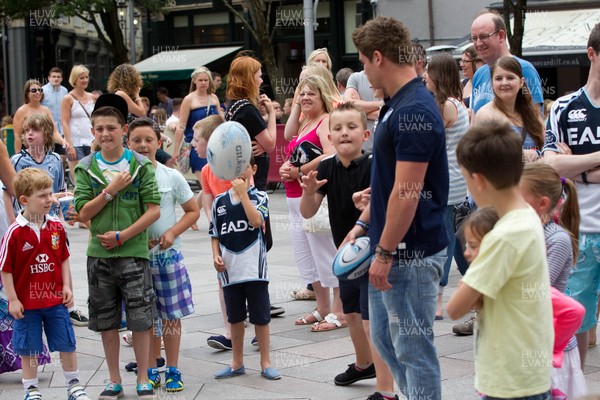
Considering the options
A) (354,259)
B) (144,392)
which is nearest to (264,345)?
(144,392)

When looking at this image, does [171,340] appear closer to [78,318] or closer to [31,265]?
[31,265]

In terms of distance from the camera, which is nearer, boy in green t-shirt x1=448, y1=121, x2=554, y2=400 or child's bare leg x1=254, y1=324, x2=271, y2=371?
boy in green t-shirt x1=448, y1=121, x2=554, y2=400

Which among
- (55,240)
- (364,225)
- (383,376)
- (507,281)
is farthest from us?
(55,240)

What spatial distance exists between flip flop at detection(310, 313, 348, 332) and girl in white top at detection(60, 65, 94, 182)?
673cm

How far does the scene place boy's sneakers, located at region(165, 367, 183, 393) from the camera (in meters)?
6.36

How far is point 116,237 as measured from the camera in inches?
236

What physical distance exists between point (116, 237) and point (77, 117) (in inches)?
330

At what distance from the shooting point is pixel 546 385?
3.82 metres

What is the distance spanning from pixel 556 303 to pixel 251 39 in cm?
2775

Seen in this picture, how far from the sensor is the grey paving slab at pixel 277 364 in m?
6.23

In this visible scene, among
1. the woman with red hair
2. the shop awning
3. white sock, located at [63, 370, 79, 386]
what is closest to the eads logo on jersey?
white sock, located at [63, 370, 79, 386]

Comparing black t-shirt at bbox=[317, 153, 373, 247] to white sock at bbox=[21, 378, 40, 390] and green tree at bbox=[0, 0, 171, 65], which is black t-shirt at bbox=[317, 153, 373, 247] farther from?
green tree at bbox=[0, 0, 171, 65]

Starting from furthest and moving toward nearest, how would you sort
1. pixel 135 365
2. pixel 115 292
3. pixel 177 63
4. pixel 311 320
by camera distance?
pixel 177 63 < pixel 311 320 < pixel 135 365 < pixel 115 292

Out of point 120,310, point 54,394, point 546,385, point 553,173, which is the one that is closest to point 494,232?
point 546,385
